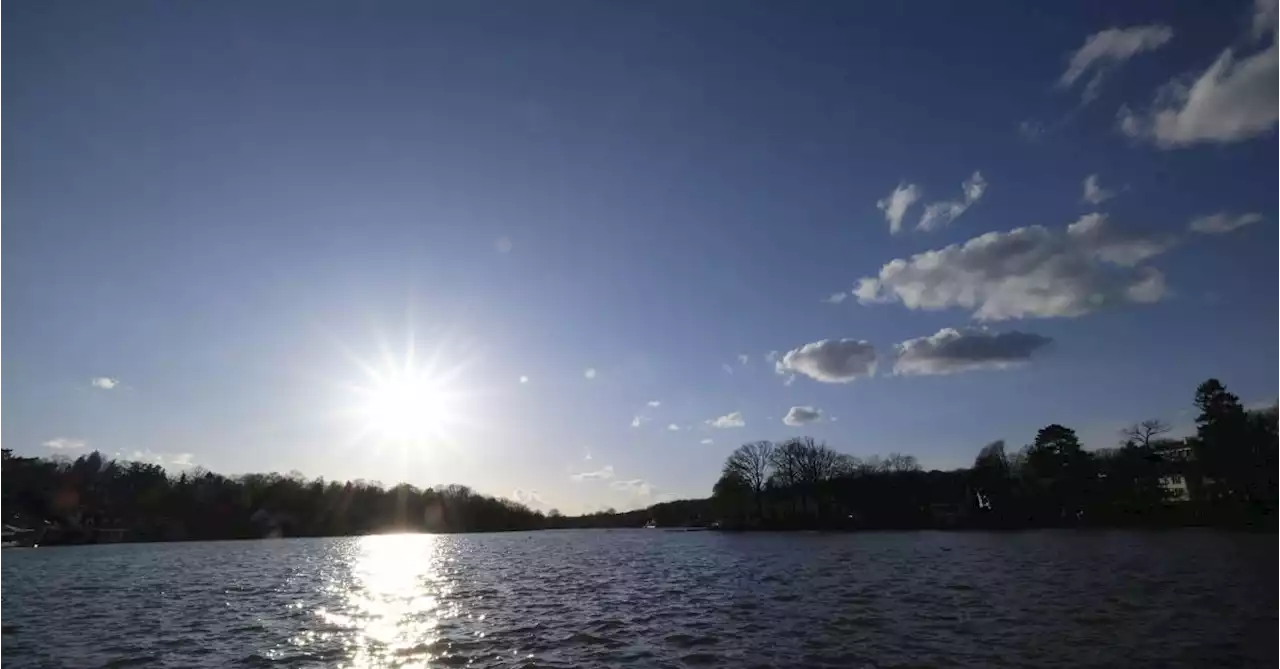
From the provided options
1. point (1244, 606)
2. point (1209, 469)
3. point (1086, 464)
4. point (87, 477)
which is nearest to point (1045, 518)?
point (1086, 464)

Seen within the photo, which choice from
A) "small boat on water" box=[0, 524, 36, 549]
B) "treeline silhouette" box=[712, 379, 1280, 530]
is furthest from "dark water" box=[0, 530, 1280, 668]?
"small boat on water" box=[0, 524, 36, 549]

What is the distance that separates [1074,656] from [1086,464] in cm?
10562

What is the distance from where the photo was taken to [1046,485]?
11025 centimetres

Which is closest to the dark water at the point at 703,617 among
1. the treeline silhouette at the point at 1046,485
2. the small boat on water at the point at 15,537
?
the treeline silhouette at the point at 1046,485

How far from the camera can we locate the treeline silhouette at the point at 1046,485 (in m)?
84.4

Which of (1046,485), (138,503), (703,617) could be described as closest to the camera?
(703,617)

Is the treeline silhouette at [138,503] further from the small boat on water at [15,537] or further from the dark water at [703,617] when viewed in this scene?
the dark water at [703,617]

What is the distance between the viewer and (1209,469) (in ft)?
282

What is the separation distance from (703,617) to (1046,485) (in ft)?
344

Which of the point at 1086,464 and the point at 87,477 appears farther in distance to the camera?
the point at 87,477

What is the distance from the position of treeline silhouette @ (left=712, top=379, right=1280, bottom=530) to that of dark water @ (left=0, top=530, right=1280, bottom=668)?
153 feet

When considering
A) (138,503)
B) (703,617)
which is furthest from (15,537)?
(703,617)

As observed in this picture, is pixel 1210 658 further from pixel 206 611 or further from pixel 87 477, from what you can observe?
pixel 87 477

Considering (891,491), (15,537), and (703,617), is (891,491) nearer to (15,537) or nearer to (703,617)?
(703,617)
